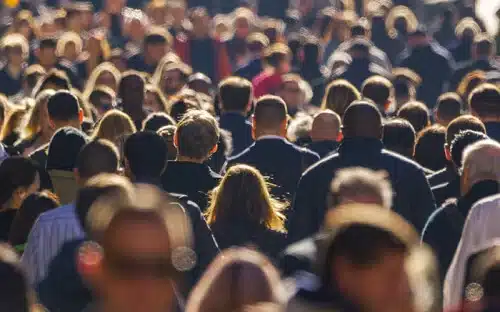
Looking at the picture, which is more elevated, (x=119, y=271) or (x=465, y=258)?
(x=119, y=271)

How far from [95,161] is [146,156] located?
31 centimetres

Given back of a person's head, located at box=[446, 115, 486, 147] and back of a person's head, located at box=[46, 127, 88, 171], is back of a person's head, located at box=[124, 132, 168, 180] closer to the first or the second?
back of a person's head, located at box=[46, 127, 88, 171]

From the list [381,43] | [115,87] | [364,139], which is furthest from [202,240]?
[381,43]

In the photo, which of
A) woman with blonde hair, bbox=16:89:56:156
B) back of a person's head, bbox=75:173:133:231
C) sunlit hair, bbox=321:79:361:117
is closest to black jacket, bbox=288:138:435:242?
back of a person's head, bbox=75:173:133:231

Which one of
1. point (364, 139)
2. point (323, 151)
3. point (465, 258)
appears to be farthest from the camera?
point (323, 151)

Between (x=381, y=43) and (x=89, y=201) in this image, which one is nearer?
(x=89, y=201)

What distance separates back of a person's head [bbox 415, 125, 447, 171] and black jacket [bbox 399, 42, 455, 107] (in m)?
7.60

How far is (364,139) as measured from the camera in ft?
29.0

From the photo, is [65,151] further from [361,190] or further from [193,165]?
[361,190]

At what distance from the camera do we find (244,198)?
8133 mm

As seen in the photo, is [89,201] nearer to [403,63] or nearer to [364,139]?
[364,139]

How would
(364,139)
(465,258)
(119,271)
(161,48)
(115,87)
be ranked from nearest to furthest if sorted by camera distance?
(119,271)
(465,258)
(364,139)
(115,87)
(161,48)

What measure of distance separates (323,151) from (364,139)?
186cm

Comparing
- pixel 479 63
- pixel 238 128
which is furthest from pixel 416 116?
pixel 479 63
